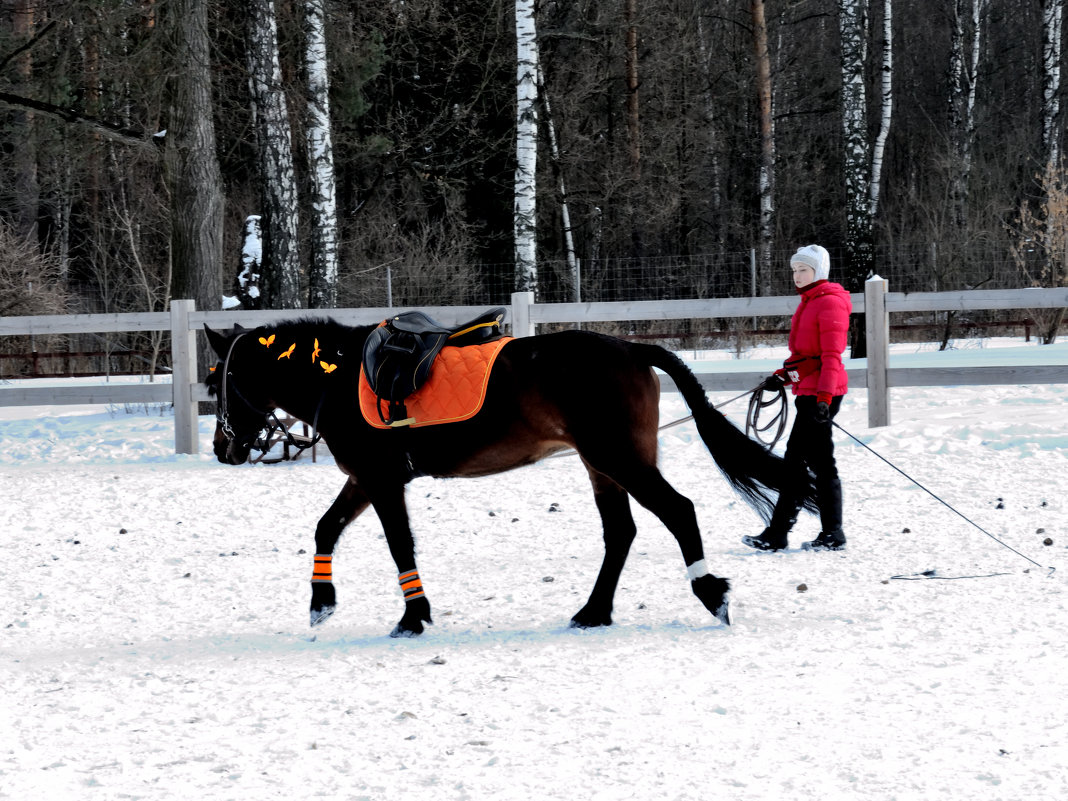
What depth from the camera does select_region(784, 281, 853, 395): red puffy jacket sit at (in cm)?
576

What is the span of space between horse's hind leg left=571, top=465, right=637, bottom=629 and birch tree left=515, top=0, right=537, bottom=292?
8.97 m

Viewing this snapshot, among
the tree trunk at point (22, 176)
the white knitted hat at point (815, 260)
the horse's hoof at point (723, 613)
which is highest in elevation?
the tree trunk at point (22, 176)

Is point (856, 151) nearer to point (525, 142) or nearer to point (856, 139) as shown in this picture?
point (856, 139)

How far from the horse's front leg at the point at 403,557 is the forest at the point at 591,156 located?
Answer: 8.71 m

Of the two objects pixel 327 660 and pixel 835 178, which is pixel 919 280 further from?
pixel 327 660

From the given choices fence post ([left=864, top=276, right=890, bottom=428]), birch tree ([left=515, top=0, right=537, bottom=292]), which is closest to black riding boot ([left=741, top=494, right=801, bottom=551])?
fence post ([left=864, top=276, right=890, bottom=428])

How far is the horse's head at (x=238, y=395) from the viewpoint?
4996mm

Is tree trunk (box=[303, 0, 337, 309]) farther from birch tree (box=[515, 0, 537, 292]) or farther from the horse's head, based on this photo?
the horse's head

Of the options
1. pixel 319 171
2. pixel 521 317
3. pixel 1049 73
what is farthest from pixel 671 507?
pixel 1049 73

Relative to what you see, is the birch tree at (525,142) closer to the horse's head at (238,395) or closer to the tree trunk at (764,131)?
the horse's head at (238,395)

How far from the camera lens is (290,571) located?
5844mm

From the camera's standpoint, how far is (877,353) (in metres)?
9.34

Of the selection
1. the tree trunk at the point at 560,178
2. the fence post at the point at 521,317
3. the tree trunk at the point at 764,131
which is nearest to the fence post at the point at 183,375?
the fence post at the point at 521,317

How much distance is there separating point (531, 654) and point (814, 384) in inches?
99.1
